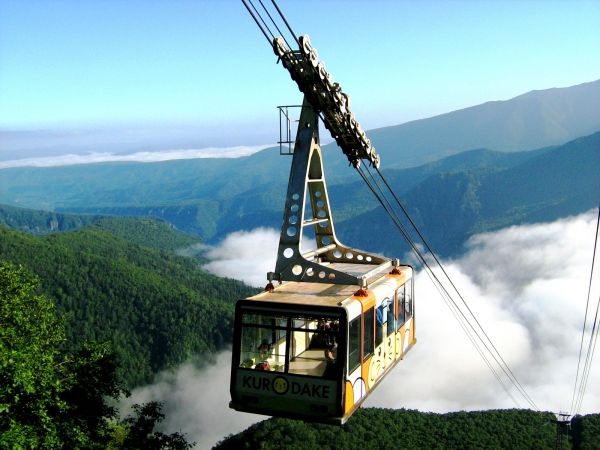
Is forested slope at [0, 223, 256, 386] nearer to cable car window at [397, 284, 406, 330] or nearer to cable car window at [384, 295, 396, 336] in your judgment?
cable car window at [397, 284, 406, 330]

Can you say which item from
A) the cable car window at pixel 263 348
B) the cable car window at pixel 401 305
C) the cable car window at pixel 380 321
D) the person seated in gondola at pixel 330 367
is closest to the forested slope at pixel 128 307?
the cable car window at pixel 401 305

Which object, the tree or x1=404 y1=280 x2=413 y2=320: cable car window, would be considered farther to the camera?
x1=404 y1=280 x2=413 y2=320: cable car window

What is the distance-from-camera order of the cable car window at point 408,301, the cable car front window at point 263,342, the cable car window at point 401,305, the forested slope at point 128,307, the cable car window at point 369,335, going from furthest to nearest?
the forested slope at point 128,307, the cable car window at point 408,301, the cable car window at point 401,305, the cable car window at point 369,335, the cable car front window at point 263,342

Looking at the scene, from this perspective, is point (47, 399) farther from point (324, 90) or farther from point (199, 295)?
point (199, 295)

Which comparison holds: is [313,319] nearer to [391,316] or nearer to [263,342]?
[263,342]

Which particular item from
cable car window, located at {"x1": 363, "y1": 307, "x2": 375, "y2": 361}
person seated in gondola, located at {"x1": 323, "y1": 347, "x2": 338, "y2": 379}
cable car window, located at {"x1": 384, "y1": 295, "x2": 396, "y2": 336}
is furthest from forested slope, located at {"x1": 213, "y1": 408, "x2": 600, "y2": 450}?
person seated in gondola, located at {"x1": 323, "y1": 347, "x2": 338, "y2": 379}

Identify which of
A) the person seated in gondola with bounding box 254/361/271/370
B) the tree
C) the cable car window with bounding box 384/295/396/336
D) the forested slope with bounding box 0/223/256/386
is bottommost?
the forested slope with bounding box 0/223/256/386

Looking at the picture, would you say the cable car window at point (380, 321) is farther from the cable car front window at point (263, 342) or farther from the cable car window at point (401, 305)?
the cable car front window at point (263, 342)
